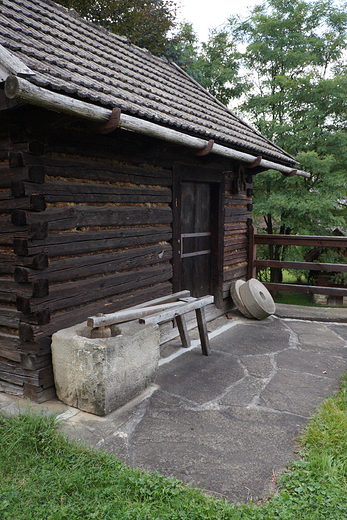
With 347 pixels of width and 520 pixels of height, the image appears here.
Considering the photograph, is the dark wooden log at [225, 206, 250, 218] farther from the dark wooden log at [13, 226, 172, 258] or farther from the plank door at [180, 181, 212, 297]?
the dark wooden log at [13, 226, 172, 258]

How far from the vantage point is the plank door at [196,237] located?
5844 mm

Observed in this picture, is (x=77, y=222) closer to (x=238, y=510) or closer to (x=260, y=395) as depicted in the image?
(x=260, y=395)

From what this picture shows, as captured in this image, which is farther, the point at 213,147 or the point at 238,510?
the point at 213,147

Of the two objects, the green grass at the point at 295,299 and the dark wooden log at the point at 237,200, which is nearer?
the dark wooden log at the point at 237,200

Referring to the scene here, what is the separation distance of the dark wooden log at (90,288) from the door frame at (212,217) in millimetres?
379

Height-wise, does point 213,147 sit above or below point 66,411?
above

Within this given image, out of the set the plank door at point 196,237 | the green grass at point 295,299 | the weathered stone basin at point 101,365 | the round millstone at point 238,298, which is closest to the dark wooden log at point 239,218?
the plank door at point 196,237

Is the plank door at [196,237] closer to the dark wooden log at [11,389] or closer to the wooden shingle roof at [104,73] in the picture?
the wooden shingle roof at [104,73]

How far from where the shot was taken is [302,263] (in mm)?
6965

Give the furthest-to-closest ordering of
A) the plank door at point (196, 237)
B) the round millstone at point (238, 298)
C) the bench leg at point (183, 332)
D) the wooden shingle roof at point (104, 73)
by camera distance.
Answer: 1. the round millstone at point (238, 298)
2. the plank door at point (196, 237)
3. the bench leg at point (183, 332)
4. the wooden shingle roof at point (104, 73)

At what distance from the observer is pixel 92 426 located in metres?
3.22

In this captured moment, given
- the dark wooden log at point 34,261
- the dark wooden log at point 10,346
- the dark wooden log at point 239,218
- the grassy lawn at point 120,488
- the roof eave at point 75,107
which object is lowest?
the grassy lawn at point 120,488

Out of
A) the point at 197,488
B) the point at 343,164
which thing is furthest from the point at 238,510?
the point at 343,164

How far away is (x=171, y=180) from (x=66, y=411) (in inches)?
124
